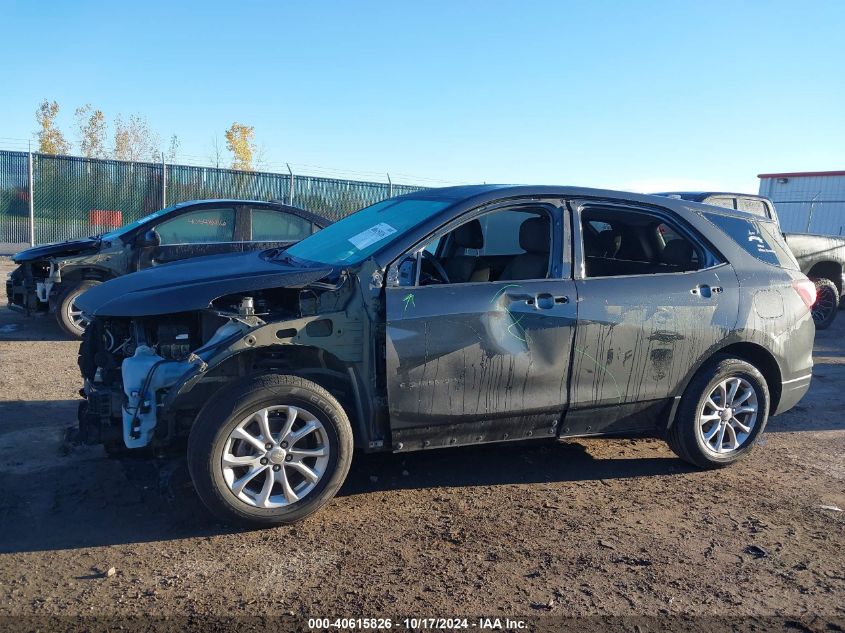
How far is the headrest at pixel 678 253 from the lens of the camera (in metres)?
4.95

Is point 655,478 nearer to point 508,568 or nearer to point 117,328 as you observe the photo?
point 508,568

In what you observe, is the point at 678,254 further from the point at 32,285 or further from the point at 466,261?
the point at 32,285

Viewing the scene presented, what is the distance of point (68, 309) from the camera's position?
8.42 m

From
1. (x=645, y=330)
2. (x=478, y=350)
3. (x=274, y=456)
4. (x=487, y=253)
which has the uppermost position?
(x=487, y=253)

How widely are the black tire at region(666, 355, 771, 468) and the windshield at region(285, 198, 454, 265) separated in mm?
2048

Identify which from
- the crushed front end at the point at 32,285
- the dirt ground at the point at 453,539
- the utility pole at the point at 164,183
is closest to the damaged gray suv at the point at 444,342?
the dirt ground at the point at 453,539

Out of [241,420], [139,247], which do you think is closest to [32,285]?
[139,247]

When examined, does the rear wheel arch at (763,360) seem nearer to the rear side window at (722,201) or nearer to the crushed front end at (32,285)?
the rear side window at (722,201)

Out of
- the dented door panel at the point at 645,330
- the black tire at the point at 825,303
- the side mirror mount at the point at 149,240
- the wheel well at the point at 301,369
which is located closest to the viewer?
the wheel well at the point at 301,369

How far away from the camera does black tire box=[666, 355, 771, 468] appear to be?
4785mm

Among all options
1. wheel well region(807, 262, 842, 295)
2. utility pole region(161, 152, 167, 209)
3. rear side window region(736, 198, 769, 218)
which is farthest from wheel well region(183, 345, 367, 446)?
utility pole region(161, 152, 167, 209)

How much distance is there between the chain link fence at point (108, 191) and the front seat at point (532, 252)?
1456 centimetres

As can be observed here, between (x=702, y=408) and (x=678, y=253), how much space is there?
106 centimetres

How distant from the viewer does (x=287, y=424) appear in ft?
12.5
